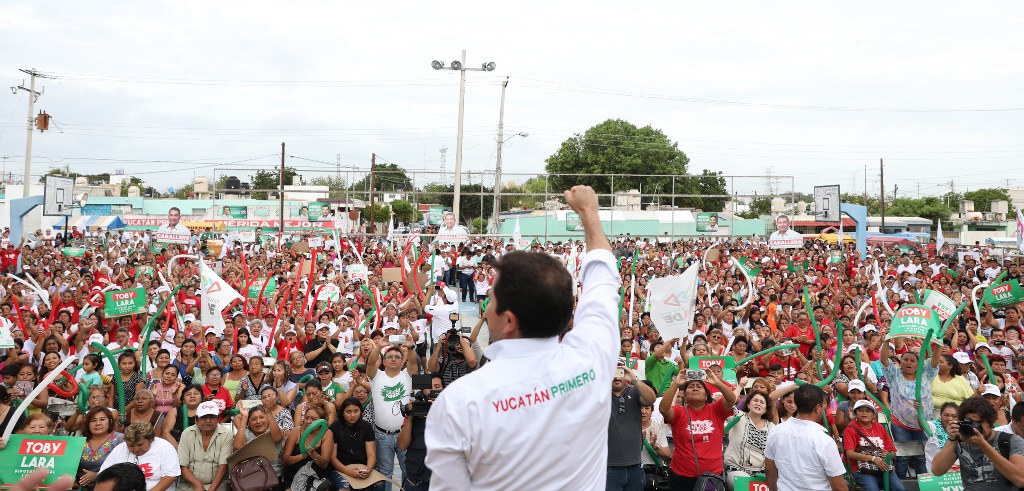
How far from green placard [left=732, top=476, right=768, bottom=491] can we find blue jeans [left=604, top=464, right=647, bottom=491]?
714 millimetres

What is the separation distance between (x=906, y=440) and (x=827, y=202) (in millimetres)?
23929

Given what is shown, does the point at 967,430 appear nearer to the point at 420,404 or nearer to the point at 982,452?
the point at 982,452

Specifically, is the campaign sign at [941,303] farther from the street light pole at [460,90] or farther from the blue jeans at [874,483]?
the street light pole at [460,90]

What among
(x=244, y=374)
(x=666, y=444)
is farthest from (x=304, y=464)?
(x=666, y=444)

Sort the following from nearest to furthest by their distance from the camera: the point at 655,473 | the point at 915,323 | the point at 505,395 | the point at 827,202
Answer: the point at 505,395 < the point at 655,473 < the point at 915,323 < the point at 827,202

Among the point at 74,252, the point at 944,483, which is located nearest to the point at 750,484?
the point at 944,483

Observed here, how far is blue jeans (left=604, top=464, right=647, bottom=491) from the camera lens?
622 centimetres

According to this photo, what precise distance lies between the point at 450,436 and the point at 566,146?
202 ft

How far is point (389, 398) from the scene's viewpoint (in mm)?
7609

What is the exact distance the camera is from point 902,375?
823 cm

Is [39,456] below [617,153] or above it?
below

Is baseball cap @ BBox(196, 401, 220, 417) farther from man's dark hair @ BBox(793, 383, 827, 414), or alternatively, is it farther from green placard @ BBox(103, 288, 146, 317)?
green placard @ BBox(103, 288, 146, 317)

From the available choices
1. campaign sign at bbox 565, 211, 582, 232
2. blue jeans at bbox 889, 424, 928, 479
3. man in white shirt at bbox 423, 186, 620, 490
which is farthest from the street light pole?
man in white shirt at bbox 423, 186, 620, 490

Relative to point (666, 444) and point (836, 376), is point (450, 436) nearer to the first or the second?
point (666, 444)
